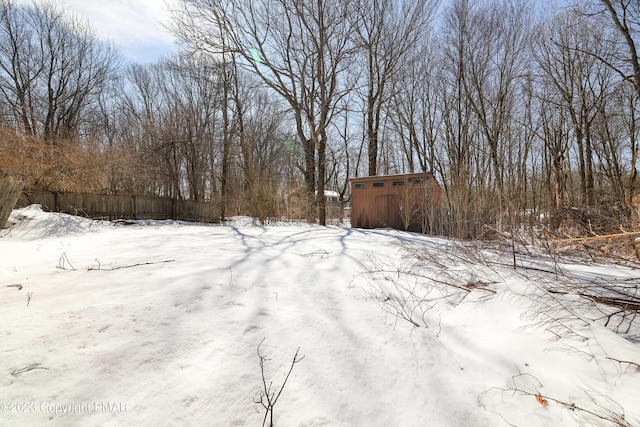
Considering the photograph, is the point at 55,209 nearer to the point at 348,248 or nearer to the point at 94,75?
the point at 348,248

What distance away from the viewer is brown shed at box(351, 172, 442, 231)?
9367 mm

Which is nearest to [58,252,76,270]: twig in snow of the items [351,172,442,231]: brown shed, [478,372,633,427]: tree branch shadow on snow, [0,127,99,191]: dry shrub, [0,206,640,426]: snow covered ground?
[0,206,640,426]: snow covered ground

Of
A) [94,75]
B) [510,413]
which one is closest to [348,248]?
[510,413]

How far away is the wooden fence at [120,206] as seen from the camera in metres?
8.36

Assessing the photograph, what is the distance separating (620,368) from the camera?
1.26m

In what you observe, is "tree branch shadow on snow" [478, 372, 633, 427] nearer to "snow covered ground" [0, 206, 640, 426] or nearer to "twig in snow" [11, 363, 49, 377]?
"snow covered ground" [0, 206, 640, 426]

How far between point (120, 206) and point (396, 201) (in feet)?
37.7

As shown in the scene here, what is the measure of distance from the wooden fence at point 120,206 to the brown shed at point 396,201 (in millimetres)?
8645

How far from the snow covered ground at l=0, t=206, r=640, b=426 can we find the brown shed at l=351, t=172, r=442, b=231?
6.83 m

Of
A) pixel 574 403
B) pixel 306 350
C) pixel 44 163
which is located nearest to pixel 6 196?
pixel 44 163

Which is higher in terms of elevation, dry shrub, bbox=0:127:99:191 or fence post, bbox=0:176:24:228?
dry shrub, bbox=0:127:99:191

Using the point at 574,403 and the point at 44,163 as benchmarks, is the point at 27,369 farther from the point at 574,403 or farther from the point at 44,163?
the point at 44,163

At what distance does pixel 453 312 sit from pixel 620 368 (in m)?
0.96

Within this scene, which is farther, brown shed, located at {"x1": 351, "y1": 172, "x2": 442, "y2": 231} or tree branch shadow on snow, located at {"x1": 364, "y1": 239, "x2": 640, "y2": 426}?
brown shed, located at {"x1": 351, "y1": 172, "x2": 442, "y2": 231}
